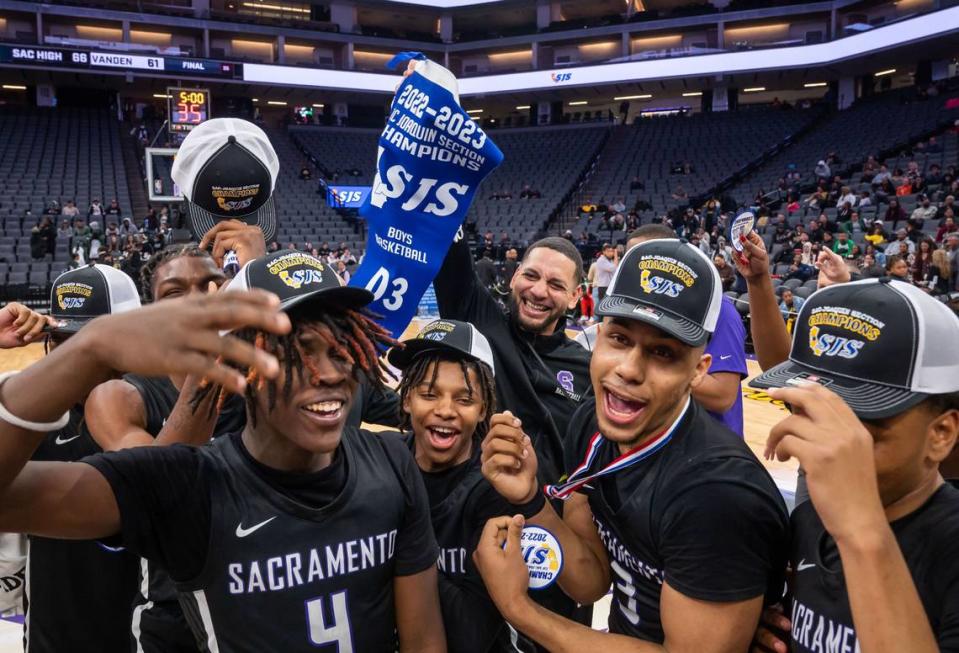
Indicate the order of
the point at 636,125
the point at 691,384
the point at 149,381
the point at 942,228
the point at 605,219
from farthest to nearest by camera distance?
the point at 636,125 < the point at 605,219 < the point at 942,228 < the point at 149,381 < the point at 691,384

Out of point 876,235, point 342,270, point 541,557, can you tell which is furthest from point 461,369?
point 342,270

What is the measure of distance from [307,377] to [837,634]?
111 cm

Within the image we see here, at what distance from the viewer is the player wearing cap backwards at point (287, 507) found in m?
1.26

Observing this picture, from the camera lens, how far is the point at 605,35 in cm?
2952

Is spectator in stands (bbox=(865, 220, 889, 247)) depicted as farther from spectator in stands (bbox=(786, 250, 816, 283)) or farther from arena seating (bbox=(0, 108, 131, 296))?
arena seating (bbox=(0, 108, 131, 296))

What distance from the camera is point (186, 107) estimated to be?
58.5 feet

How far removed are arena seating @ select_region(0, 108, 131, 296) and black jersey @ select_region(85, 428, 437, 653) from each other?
15283 mm

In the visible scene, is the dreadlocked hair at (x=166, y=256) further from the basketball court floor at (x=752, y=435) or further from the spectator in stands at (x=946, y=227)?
the spectator in stands at (x=946, y=227)

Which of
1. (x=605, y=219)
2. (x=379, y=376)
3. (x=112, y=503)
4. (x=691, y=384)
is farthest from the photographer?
(x=605, y=219)

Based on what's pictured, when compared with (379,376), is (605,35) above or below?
above

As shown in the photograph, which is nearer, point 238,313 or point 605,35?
point 238,313

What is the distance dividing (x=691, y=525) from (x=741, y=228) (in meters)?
1.19

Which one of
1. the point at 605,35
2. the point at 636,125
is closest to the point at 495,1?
the point at 605,35

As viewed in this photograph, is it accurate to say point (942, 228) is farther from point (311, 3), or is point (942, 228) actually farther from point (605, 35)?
point (311, 3)
